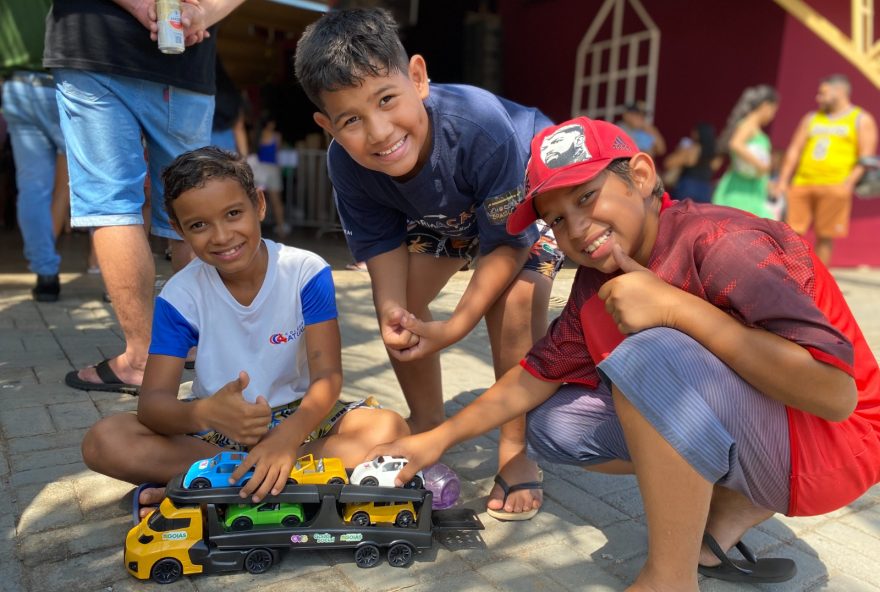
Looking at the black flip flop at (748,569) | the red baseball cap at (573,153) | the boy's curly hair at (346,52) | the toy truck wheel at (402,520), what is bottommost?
the black flip flop at (748,569)

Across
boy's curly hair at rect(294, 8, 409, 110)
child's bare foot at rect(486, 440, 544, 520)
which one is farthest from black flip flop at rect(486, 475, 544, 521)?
boy's curly hair at rect(294, 8, 409, 110)

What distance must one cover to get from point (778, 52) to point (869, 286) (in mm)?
2633

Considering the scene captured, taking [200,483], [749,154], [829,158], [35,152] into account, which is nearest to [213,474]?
[200,483]

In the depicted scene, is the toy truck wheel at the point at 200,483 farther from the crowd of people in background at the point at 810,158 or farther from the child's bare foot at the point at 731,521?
the crowd of people in background at the point at 810,158

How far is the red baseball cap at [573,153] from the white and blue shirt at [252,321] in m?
0.74

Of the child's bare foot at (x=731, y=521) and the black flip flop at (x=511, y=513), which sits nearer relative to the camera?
the child's bare foot at (x=731, y=521)

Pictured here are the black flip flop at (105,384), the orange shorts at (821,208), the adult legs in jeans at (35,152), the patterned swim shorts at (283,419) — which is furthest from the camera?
the orange shorts at (821,208)

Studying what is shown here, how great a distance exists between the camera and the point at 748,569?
66.9 inches

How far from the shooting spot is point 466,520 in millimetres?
1902

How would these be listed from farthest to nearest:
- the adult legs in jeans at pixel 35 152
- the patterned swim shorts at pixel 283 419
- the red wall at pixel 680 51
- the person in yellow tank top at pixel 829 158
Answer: the red wall at pixel 680 51
the person in yellow tank top at pixel 829 158
the adult legs in jeans at pixel 35 152
the patterned swim shorts at pixel 283 419

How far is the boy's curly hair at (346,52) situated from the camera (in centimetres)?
190

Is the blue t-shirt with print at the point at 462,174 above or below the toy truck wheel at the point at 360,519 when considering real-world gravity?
above

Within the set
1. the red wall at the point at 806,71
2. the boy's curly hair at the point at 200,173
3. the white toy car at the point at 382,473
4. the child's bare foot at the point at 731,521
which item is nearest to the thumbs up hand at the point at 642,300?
the child's bare foot at the point at 731,521

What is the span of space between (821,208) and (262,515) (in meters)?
6.45
